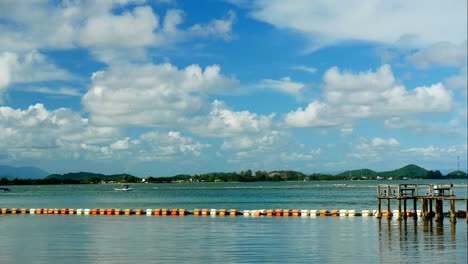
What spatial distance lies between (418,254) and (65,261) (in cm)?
2175

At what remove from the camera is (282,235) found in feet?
166

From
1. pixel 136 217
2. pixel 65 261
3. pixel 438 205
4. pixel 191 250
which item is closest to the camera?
pixel 65 261

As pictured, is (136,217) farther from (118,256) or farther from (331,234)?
(118,256)

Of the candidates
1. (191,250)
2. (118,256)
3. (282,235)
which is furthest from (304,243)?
(118,256)

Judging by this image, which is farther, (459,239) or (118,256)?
(459,239)

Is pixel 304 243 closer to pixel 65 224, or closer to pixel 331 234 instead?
pixel 331 234

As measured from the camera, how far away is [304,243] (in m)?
45.1

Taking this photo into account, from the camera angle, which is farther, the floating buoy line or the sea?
the floating buoy line

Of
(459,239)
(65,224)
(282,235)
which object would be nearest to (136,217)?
(65,224)

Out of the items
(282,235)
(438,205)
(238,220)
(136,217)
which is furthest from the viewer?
(136,217)

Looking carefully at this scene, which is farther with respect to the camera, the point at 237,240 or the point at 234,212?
the point at 234,212

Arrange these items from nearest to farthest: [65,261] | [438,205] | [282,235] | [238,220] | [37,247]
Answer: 1. [65,261]
2. [37,247]
3. [282,235]
4. [438,205]
5. [238,220]

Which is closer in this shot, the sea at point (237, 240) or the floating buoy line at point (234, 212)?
the sea at point (237, 240)

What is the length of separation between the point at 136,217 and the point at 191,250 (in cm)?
3343
